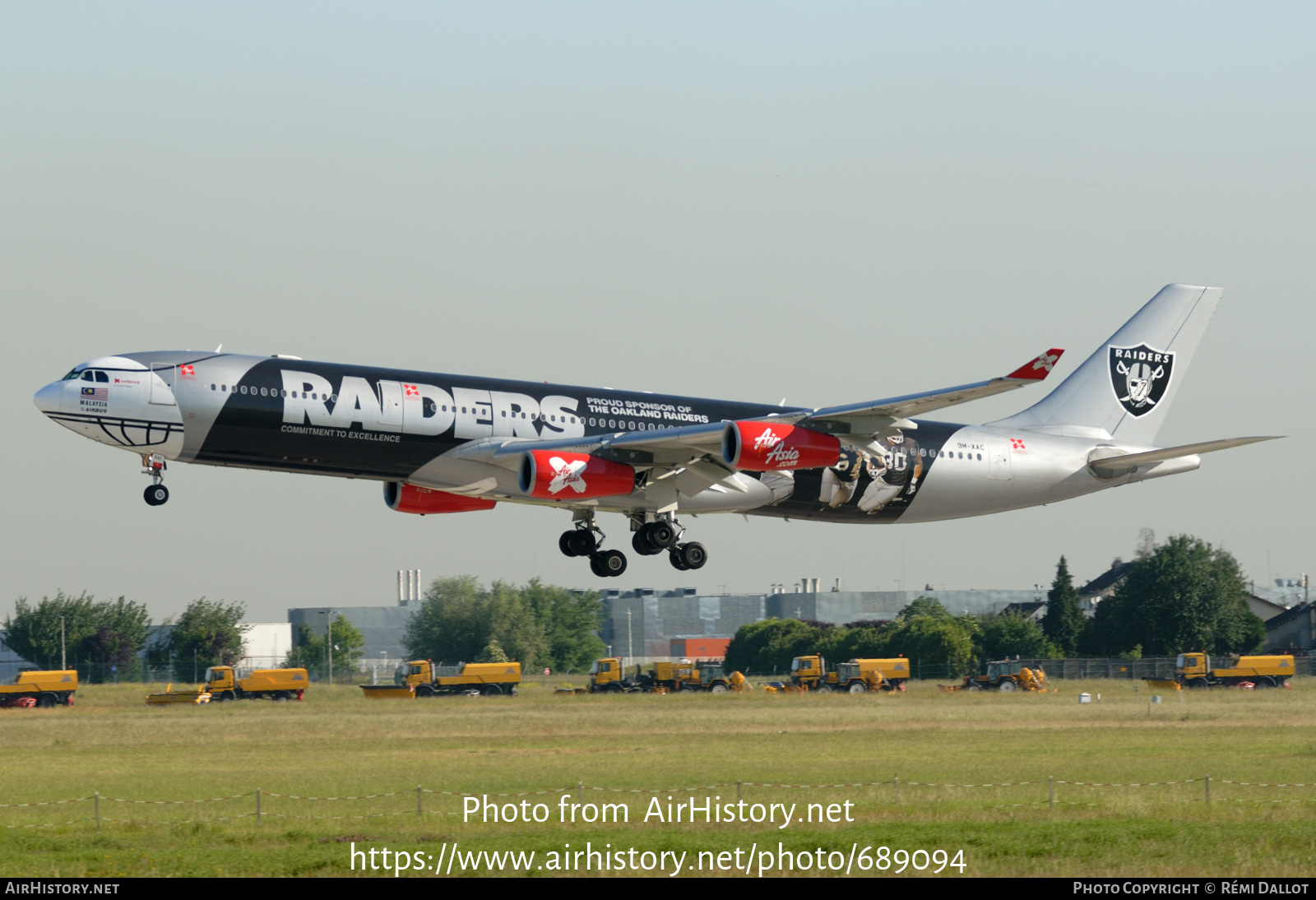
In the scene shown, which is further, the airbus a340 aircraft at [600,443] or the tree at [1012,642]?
the tree at [1012,642]

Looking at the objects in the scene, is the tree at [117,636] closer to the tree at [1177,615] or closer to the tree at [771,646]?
the tree at [771,646]

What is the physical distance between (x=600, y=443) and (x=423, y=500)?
25.7ft

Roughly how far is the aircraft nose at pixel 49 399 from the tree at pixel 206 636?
104m

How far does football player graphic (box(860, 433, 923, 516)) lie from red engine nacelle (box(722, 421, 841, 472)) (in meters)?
5.47

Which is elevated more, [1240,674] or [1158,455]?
[1158,455]

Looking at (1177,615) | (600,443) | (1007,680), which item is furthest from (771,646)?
(600,443)

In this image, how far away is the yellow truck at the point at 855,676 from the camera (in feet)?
306

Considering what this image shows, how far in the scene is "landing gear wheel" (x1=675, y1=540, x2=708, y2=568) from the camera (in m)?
50.9

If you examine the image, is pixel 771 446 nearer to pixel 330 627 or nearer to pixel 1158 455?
pixel 1158 455

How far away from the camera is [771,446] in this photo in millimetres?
44656

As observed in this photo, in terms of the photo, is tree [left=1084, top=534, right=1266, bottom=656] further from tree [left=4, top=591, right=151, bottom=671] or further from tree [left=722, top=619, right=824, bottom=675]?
tree [left=4, top=591, right=151, bottom=671]

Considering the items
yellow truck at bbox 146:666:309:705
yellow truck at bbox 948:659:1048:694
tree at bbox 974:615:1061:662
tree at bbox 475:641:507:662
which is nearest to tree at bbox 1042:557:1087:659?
tree at bbox 974:615:1061:662

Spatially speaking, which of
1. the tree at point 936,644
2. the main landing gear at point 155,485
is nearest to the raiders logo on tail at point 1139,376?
the main landing gear at point 155,485
